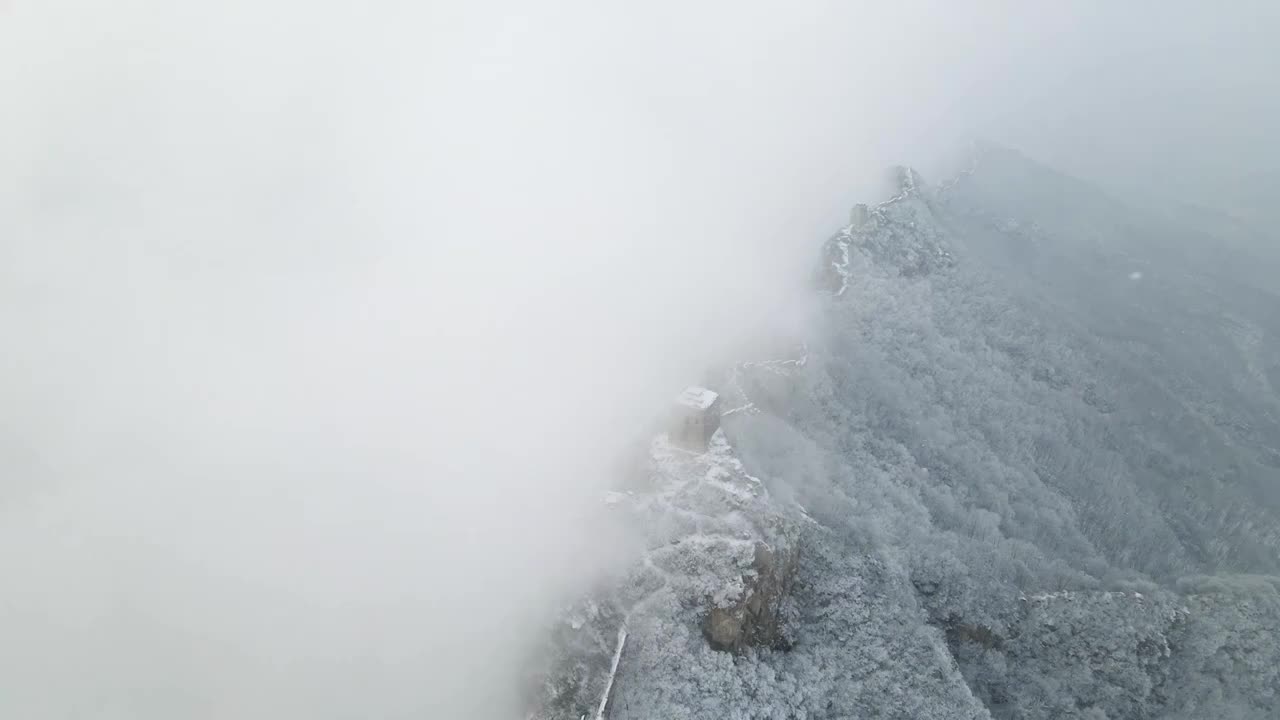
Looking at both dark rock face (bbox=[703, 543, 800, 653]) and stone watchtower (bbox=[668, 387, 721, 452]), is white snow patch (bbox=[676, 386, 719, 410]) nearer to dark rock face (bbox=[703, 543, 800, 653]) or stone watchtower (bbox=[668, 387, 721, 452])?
stone watchtower (bbox=[668, 387, 721, 452])

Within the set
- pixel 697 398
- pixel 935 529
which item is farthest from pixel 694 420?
pixel 935 529

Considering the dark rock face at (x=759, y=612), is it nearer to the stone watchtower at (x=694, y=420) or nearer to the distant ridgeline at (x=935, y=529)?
the distant ridgeline at (x=935, y=529)

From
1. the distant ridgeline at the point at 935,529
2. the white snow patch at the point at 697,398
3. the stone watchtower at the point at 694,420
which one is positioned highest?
the white snow patch at the point at 697,398

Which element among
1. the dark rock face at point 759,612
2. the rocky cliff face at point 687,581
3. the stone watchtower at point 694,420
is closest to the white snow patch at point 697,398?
the stone watchtower at point 694,420

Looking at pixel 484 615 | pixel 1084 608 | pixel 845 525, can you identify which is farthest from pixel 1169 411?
pixel 484 615

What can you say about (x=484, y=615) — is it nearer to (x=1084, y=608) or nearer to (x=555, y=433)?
(x=555, y=433)
